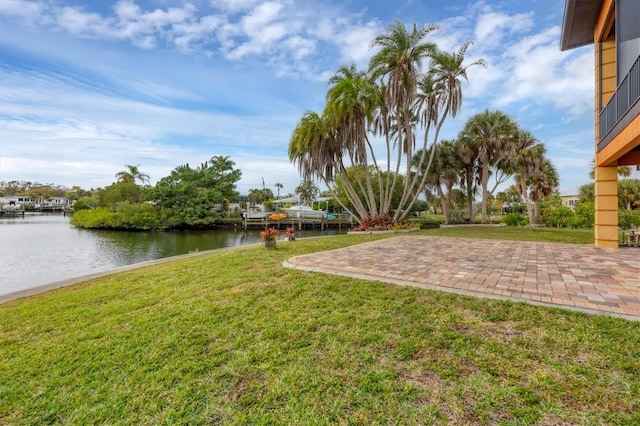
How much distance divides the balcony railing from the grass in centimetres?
504

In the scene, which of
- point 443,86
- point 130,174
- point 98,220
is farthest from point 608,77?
point 130,174

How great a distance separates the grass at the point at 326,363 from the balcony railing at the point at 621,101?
504 centimetres

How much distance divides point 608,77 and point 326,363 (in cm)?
1138

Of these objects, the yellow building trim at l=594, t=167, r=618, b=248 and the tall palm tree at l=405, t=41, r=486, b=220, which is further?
the tall palm tree at l=405, t=41, r=486, b=220

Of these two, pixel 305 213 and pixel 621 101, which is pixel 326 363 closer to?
pixel 621 101

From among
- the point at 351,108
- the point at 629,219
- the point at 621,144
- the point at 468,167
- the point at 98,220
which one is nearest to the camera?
the point at 621,144

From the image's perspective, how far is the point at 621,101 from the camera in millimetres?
6203

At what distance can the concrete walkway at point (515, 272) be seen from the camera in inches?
143

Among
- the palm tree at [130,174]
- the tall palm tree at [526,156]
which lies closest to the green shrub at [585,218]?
the tall palm tree at [526,156]

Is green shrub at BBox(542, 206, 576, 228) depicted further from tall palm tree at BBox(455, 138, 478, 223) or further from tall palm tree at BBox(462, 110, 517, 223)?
tall palm tree at BBox(455, 138, 478, 223)

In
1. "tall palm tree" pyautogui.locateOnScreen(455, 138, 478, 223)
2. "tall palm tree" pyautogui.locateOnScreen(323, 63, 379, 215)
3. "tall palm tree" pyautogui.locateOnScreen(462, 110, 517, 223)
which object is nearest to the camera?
"tall palm tree" pyautogui.locateOnScreen(323, 63, 379, 215)

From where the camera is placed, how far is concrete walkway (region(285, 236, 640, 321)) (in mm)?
3627

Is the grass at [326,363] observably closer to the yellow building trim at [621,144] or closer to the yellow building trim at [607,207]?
the yellow building trim at [621,144]

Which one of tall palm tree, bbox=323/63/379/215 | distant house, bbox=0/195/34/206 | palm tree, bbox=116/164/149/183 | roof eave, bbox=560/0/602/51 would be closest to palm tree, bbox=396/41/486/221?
tall palm tree, bbox=323/63/379/215
